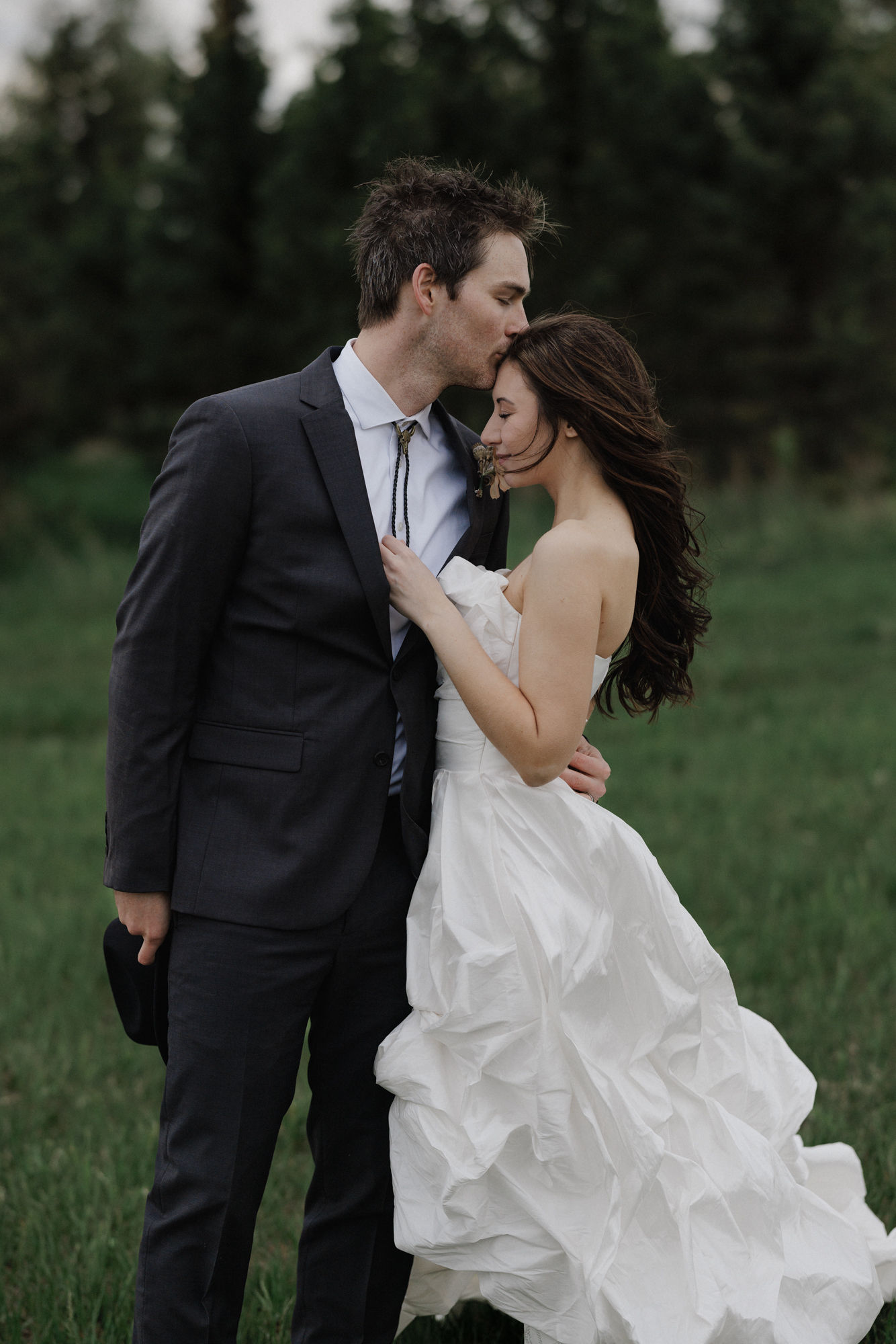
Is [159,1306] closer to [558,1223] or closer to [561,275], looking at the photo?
[558,1223]

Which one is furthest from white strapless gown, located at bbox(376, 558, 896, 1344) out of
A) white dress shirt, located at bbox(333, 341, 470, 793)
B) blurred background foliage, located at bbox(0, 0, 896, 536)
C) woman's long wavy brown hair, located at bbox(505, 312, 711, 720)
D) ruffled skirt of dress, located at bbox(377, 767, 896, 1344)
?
blurred background foliage, located at bbox(0, 0, 896, 536)

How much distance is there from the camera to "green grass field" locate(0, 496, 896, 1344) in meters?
3.30

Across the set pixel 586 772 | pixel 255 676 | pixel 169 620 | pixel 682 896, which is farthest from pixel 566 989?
pixel 682 896

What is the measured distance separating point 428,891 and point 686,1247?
0.89 meters

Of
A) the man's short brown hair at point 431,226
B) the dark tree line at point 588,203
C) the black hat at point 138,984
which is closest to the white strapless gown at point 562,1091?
the black hat at point 138,984

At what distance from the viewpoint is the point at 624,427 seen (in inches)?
103

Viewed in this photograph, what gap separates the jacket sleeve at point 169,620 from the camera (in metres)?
2.38

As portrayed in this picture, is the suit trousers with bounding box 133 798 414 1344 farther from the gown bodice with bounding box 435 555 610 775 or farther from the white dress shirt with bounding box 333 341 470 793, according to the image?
the white dress shirt with bounding box 333 341 470 793

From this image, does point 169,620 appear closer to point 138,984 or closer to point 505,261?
point 138,984

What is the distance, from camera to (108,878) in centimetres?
245

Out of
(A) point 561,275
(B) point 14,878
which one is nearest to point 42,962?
(B) point 14,878

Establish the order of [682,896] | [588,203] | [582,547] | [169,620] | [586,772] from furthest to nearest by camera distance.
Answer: [588,203] → [682,896] → [586,772] → [582,547] → [169,620]

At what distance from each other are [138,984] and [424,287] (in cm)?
157

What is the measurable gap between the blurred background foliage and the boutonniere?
1691cm
